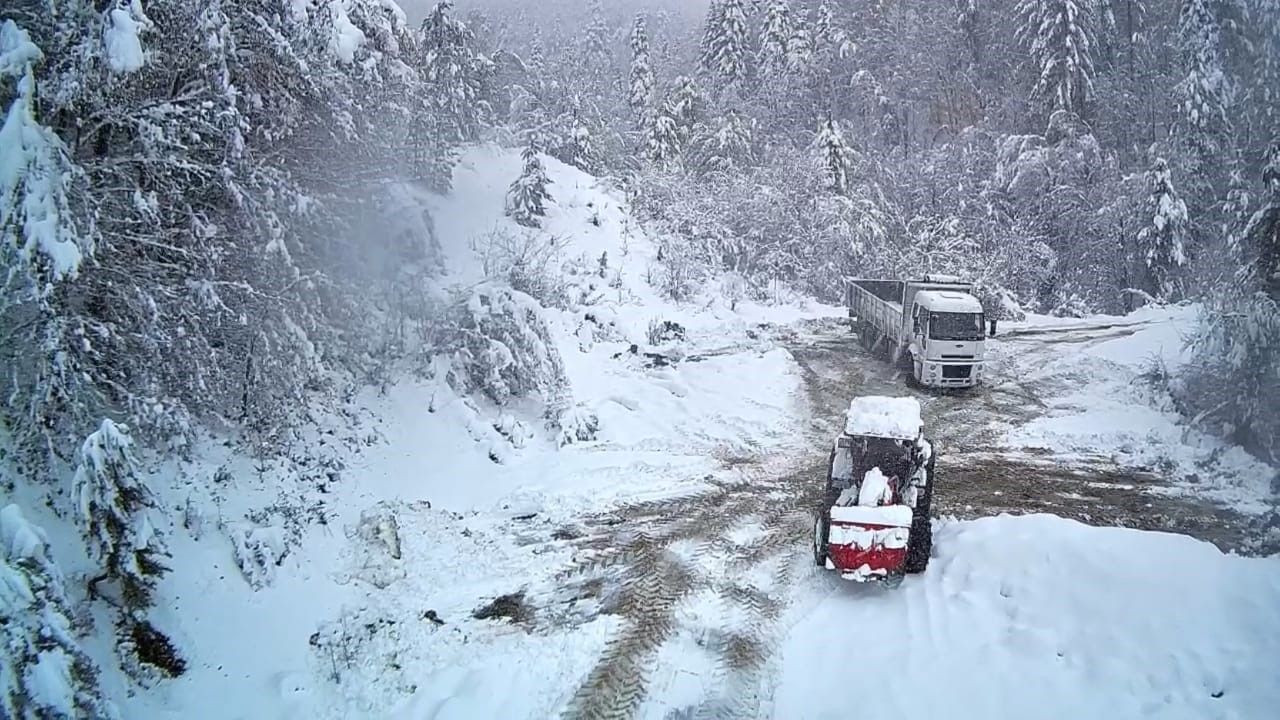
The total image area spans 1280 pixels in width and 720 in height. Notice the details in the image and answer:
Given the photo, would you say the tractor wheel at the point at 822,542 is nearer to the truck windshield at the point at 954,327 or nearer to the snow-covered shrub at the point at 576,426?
the snow-covered shrub at the point at 576,426

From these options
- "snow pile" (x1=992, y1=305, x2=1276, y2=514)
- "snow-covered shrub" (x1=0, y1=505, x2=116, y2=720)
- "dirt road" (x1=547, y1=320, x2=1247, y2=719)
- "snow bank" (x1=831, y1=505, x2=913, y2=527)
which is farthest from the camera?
"snow pile" (x1=992, y1=305, x2=1276, y2=514)

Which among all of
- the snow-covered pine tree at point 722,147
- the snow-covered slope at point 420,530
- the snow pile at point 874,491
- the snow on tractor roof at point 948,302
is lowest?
the snow-covered slope at point 420,530

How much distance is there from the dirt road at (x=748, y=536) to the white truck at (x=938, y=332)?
0.90 metres

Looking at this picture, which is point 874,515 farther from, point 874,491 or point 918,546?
point 918,546

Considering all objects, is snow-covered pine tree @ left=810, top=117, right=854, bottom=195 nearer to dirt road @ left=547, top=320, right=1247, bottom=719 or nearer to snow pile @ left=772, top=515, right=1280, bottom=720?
dirt road @ left=547, top=320, right=1247, bottom=719

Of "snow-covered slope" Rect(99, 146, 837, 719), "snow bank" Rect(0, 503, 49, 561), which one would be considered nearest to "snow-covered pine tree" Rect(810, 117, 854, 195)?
"snow-covered slope" Rect(99, 146, 837, 719)

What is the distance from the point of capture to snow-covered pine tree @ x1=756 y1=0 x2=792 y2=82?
155 ft

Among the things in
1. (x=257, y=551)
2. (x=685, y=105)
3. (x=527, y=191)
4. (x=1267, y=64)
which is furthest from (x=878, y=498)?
(x=685, y=105)

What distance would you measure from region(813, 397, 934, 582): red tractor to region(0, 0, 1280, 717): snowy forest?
19.6ft

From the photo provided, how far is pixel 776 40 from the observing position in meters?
47.8

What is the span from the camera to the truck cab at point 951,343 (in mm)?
19172

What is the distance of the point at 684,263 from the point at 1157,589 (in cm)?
2445

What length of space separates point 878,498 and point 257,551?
729cm

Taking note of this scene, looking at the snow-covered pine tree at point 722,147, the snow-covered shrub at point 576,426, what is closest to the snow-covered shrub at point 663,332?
the snow-covered shrub at point 576,426
